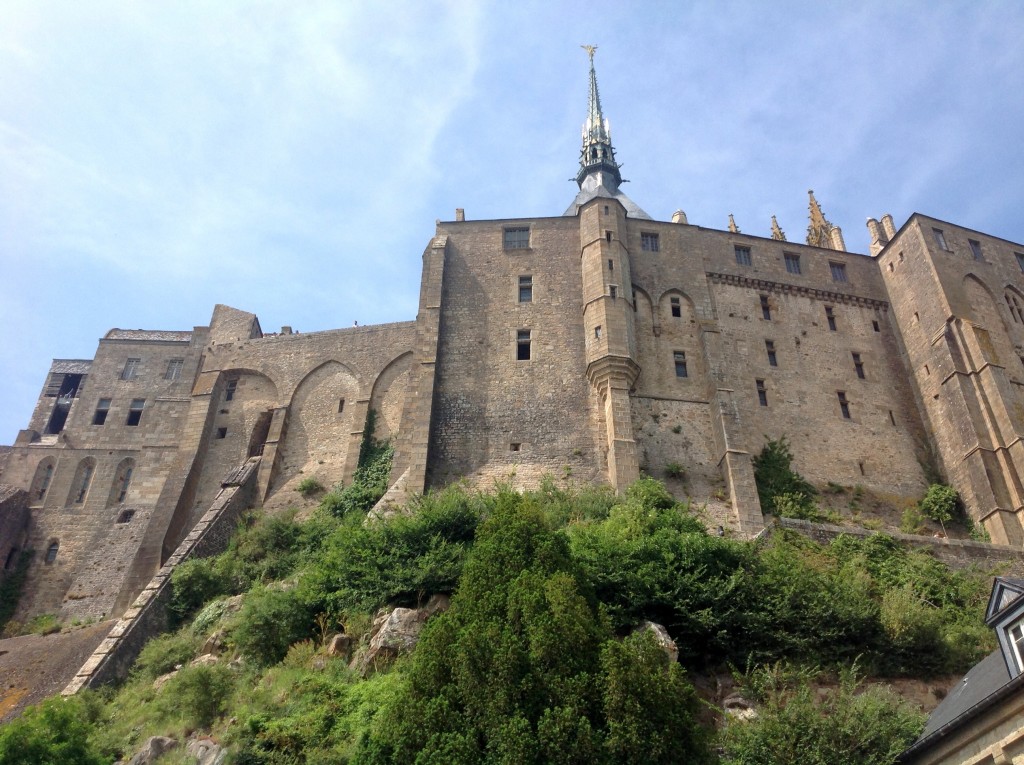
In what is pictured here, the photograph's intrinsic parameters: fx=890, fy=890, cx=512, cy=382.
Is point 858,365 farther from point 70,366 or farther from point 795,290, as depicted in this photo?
point 70,366

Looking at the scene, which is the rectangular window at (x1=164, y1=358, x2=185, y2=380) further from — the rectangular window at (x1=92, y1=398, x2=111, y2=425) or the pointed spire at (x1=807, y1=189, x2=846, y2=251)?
the pointed spire at (x1=807, y1=189, x2=846, y2=251)

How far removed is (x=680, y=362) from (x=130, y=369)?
24.0 m

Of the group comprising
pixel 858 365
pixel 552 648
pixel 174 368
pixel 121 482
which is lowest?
pixel 552 648

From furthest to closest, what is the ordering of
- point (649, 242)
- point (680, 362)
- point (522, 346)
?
point (649, 242), point (522, 346), point (680, 362)

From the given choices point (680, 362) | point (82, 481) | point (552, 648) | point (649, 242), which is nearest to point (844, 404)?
point (680, 362)

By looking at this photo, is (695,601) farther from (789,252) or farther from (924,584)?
(789,252)

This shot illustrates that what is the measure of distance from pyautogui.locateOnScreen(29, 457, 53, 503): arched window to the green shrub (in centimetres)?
2158

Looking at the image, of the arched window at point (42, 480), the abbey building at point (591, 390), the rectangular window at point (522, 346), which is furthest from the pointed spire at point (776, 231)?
the arched window at point (42, 480)

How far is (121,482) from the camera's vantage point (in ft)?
115

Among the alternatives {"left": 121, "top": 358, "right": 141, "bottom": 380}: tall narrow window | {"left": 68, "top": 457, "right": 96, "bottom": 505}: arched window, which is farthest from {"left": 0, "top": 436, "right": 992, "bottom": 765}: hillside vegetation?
{"left": 121, "top": 358, "right": 141, "bottom": 380}: tall narrow window

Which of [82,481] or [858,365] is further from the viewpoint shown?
[82,481]

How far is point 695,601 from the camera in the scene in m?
17.3

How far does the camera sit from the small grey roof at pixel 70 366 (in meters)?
40.4

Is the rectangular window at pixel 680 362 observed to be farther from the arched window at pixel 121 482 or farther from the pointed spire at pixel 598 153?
the arched window at pixel 121 482
